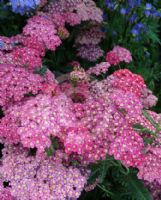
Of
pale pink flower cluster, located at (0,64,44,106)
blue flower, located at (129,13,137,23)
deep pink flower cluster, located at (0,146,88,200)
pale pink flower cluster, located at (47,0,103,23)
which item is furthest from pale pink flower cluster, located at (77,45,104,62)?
deep pink flower cluster, located at (0,146,88,200)

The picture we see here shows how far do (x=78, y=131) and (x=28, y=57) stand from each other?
63 cm

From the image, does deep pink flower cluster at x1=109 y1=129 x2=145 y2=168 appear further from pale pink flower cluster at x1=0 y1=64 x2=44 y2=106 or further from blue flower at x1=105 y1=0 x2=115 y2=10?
blue flower at x1=105 y1=0 x2=115 y2=10

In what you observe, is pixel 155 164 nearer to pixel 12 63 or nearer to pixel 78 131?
pixel 78 131

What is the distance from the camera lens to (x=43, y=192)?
186 centimetres

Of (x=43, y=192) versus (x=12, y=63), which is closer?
(x=43, y=192)

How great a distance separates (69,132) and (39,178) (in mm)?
314

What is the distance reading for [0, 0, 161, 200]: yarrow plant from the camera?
1.80 metres

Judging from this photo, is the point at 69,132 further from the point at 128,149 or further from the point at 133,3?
the point at 133,3

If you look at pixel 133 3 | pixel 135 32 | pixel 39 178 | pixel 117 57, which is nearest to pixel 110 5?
pixel 133 3

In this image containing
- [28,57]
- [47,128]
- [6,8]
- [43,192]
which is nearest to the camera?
[47,128]

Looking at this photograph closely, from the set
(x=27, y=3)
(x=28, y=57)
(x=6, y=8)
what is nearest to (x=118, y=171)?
(x=28, y=57)

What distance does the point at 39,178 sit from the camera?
192 centimetres

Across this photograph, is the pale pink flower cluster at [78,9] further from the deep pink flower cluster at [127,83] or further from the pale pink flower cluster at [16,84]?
the pale pink flower cluster at [16,84]

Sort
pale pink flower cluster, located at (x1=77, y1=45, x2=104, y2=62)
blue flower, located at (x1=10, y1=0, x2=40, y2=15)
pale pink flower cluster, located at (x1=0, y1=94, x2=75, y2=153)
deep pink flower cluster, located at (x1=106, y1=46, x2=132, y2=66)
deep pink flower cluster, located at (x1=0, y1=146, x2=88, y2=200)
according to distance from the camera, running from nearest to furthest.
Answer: pale pink flower cluster, located at (x1=0, y1=94, x2=75, y2=153) → deep pink flower cluster, located at (x1=0, y1=146, x2=88, y2=200) → blue flower, located at (x1=10, y1=0, x2=40, y2=15) → deep pink flower cluster, located at (x1=106, y1=46, x2=132, y2=66) → pale pink flower cluster, located at (x1=77, y1=45, x2=104, y2=62)
